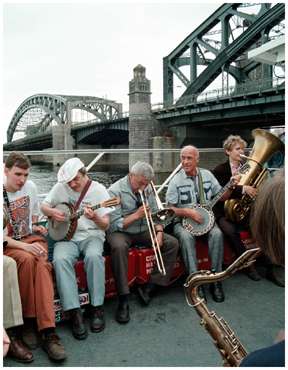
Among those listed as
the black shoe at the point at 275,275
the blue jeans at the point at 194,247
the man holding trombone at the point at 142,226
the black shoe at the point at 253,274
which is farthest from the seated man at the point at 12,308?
the black shoe at the point at 275,275

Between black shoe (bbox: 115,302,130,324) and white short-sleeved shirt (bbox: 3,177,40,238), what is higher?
white short-sleeved shirt (bbox: 3,177,40,238)

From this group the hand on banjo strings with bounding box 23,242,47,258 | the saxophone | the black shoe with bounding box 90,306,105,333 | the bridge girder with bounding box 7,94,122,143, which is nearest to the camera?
the saxophone

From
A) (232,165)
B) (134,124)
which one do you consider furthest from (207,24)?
(232,165)

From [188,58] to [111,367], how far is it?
50.2 metres

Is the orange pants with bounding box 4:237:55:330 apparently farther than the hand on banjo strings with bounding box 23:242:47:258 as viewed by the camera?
No

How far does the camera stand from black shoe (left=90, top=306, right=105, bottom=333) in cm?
262

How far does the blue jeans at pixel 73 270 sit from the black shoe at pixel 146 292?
1.50ft

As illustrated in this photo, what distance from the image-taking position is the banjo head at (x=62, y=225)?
2.81m

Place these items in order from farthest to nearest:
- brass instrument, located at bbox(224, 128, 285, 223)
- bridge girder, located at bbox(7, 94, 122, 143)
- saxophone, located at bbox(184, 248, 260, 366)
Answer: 1. bridge girder, located at bbox(7, 94, 122, 143)
2. brass instrument, located at bbox(224, 128, 285, 223)
3. saxophone, located at bbox(184, 248, 260, 366)

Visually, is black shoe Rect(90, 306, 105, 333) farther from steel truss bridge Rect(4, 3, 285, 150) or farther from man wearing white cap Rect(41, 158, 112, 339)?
steel truss bridge Rect(4, 3, 285, 150)

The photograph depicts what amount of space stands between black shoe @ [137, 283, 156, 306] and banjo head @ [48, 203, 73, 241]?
2.64 feet

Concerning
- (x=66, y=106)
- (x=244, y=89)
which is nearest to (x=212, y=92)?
(x=244, y=89)

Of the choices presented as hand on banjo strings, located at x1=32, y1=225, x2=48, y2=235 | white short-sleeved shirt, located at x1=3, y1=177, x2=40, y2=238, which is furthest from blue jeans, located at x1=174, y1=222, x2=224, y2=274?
white short-sleeved shirt, located at x1=3, y1=177, x2=40, y2=238

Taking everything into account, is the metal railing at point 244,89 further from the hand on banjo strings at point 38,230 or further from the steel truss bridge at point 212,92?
the hand on banjo strings at point 38,230
